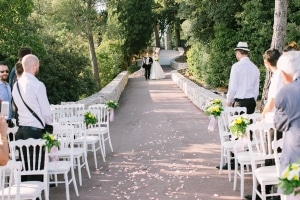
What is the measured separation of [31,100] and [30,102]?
0.10 feet

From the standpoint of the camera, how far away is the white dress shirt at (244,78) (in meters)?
7.48

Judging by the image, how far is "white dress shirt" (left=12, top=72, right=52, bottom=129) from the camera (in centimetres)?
608

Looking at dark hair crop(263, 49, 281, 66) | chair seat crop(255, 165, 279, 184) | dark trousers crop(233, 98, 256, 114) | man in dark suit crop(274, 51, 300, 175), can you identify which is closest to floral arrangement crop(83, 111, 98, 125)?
dark trousers crop(233, 98, 256, 114)

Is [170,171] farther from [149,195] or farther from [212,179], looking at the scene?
[149,195]

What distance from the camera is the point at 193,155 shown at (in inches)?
355

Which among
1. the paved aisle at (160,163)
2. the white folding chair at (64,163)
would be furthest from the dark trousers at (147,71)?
the white folding chair at (64,163)

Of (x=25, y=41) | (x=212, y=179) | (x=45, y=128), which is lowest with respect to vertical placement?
(x=212, y=179)

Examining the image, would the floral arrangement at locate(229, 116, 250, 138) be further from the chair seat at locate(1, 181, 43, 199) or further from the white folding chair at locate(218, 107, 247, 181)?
the chair seat at locate(1, 181, 43, 199)

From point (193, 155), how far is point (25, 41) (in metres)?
7.78

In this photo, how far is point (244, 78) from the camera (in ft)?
24.7

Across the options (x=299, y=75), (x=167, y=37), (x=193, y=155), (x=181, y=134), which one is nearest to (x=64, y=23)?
(x=181, y=134)

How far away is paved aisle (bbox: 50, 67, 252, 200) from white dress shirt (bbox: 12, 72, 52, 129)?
49.6 inches

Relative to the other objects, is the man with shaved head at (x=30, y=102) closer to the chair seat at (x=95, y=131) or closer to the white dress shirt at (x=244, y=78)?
the chair seat at (x=95, y=131)

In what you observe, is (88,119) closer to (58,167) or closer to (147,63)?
(58,167)
